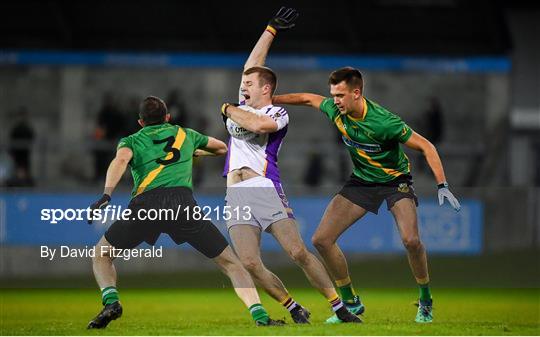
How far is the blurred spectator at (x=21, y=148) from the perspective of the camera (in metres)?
21.6

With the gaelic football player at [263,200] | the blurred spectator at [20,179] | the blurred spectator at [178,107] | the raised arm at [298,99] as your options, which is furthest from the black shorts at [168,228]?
the blurred spectator at [178,107]

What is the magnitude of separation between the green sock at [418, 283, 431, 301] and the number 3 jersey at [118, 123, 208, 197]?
224 centimetres

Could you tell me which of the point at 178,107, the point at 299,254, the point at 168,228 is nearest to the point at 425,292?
the point at 299,254

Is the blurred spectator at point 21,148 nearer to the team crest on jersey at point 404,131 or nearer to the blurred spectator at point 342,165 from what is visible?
the blurred spectator at point 342,165

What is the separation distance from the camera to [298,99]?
9.78 m

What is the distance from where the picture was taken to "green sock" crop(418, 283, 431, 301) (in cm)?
973

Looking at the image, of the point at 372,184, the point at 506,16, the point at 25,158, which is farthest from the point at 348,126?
the point at 506,16

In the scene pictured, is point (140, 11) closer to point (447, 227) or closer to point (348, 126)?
point (447, 227)

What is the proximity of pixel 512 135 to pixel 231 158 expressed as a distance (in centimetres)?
1896

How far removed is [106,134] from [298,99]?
14.2 metres

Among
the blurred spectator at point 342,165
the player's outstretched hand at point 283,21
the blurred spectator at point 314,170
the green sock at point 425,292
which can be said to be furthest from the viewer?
the blurred spectator at point 314,170

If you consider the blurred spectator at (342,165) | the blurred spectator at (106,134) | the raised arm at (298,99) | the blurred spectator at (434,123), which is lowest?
the raised arm at (298,99)

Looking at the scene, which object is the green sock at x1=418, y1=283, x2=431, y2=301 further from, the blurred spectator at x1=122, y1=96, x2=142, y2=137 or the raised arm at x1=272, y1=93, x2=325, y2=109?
the blurred spectator at x1=122, y1=96, x2=142, y2=137

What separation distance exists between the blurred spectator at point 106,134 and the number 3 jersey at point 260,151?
500 inches
